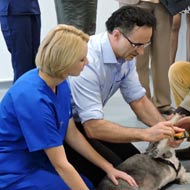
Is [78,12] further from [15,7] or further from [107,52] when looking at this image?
[107,52]

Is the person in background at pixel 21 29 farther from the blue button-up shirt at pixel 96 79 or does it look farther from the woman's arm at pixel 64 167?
the woman's arm at pixel 64 167

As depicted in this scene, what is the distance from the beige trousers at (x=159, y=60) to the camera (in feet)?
9.89

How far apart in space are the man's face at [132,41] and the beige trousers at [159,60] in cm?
133

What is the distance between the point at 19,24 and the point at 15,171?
1.07 m

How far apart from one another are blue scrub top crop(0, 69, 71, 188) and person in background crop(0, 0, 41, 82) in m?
0.86

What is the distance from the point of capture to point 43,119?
1468 mm

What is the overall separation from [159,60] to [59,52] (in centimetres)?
175

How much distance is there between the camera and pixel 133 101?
6.64ft

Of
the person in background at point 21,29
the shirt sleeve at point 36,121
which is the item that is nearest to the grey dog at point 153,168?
the shirt sleeve at point 36,121

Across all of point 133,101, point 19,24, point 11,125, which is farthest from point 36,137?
point 19,24

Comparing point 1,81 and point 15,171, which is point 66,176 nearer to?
point 15,171

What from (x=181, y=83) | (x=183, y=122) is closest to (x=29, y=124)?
(x=183, y=122)

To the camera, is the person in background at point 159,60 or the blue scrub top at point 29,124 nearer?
Answer: the blue scrub top at point 29,124

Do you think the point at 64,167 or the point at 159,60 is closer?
the point at 64,167
